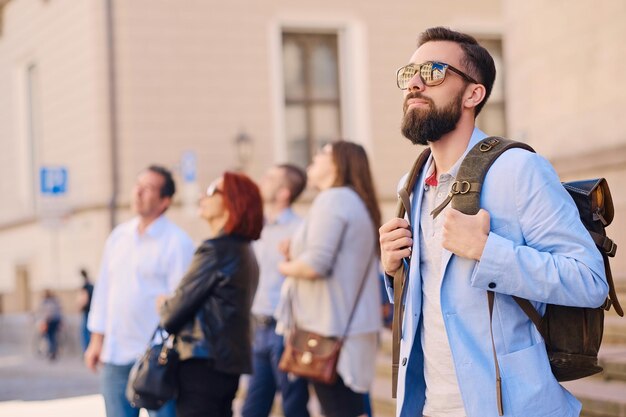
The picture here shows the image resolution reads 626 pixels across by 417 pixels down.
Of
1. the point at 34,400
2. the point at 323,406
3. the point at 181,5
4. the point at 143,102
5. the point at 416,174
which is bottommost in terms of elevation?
the point at 34,400

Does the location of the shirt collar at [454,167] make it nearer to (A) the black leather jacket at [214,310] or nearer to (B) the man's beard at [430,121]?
(B) the man's beard at [430,121]

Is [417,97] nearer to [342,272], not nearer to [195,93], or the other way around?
[342,272]

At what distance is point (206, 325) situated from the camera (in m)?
5.12

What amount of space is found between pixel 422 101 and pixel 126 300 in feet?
10.2

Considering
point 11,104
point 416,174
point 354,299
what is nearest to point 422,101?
point 416,174

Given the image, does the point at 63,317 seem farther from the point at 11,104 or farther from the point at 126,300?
the point at 126,300

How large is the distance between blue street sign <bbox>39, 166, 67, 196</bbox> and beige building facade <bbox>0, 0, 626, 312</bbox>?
0.25 metres

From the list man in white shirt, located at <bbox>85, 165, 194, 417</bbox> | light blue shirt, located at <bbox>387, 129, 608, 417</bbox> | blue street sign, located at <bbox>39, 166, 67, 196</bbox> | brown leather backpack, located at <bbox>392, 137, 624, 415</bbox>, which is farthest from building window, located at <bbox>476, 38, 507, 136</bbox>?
light blue shirt, located at <bbox>387, 129, 608, 417</bbox>

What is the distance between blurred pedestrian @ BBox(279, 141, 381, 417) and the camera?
5738mm

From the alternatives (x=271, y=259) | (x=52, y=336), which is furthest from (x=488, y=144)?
(x=52, y=336)

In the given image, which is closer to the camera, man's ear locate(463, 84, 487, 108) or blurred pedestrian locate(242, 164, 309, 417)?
man's ear locate(463, 84, 487, 108)

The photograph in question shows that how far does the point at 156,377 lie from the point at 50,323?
14002mm

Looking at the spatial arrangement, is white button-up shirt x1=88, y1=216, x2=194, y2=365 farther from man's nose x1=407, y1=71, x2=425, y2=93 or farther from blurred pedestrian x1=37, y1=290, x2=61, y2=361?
blurred pedestrian x1=37, y1=290, x2=61, y2=361

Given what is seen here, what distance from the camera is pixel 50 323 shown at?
60.6 feet
